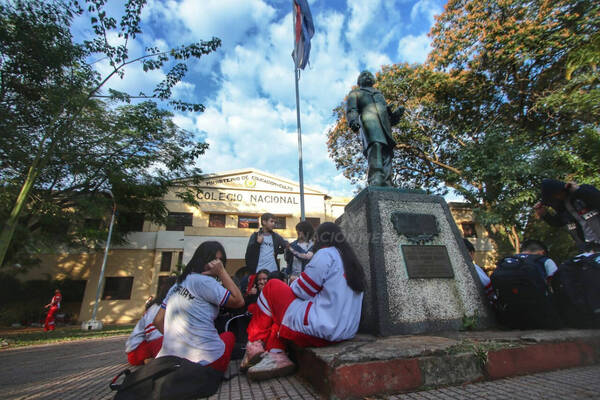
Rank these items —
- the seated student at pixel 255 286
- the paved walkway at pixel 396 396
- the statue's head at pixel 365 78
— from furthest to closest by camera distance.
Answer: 1. the statue's head at pixel 365 78
2. the seated student at pixel 255 286
3. the paved walkway at pixel 396 396

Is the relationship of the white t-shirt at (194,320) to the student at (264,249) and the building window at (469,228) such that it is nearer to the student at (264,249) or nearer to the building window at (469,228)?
the student at (264,249)

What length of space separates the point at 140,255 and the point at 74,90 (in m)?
11.7

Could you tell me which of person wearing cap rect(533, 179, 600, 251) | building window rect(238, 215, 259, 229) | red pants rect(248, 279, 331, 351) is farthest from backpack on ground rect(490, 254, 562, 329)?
building window rect(238, 215, 259, 229)

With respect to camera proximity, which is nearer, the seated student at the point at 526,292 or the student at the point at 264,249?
the seated student at the point at 526,292

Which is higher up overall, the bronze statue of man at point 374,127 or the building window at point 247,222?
the building window at point 247,222

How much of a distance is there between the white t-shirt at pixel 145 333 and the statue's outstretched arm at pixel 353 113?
3.67m

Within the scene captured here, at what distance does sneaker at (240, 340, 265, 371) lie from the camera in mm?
2177

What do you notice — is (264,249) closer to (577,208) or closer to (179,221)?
(577,208)

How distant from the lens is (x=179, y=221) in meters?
17.7

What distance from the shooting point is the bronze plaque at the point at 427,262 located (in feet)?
9.65

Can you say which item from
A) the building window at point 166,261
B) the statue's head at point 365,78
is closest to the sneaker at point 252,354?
the statue's head at point 365,78

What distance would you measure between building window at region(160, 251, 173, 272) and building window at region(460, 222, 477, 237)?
20.2 metres

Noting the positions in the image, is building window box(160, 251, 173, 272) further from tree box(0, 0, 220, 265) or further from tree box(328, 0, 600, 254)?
tree box(328, 0, 600, 254)

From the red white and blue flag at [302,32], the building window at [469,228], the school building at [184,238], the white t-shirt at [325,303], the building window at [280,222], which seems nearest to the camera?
the white t-shirt at [325,303]
